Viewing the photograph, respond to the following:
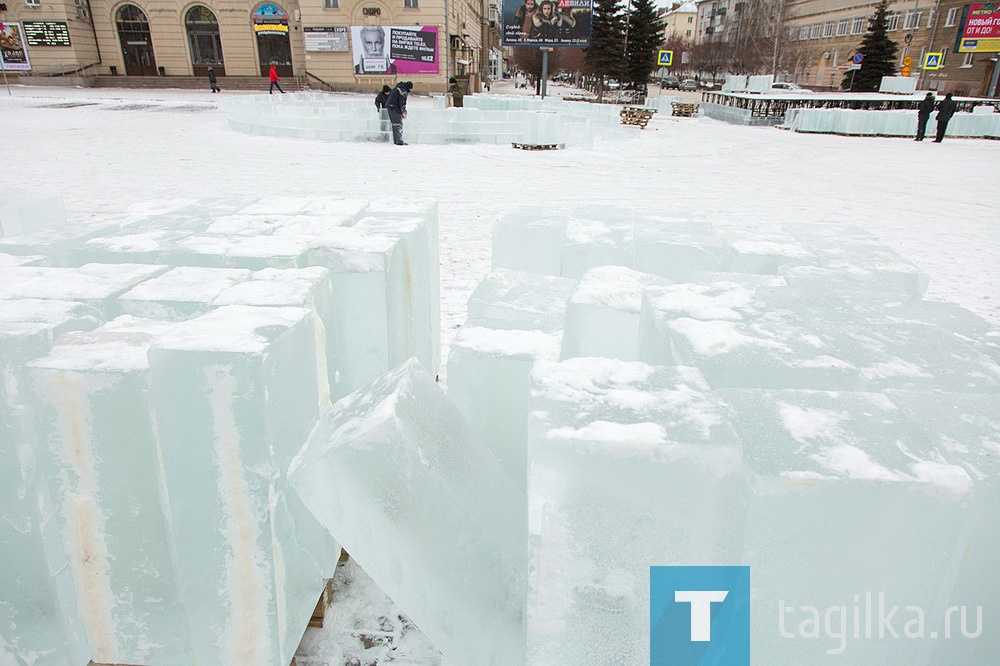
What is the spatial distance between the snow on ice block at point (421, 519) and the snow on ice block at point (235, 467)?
6.2 inches

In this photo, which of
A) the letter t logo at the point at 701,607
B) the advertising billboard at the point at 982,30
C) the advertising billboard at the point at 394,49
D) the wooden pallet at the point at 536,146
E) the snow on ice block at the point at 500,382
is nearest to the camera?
the letter t logo at the point at 701,607

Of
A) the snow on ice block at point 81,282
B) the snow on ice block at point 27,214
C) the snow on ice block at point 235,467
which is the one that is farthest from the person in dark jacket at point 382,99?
the snow on ice block at point 235,467

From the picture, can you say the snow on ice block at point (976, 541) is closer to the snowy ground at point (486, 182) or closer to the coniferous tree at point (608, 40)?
the snowy ground at point (486, 182)

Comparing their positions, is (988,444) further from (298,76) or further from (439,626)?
(298,76)

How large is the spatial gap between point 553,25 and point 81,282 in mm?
23447

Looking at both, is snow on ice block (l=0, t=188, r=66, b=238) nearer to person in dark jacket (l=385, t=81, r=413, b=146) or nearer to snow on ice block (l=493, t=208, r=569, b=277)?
snow on ice block (l=493, t=208, r=569, b=277)

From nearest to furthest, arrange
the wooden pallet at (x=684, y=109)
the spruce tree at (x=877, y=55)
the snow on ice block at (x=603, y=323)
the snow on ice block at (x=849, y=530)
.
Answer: the snow on ice block at (x=849, y=530)
the snow on ice block at (x=603, y=323)
the wooden pallet at (x=684, y=109)
the spruce tree at (x=877, y=55)

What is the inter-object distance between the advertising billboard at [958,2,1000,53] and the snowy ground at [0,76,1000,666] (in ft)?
38.0

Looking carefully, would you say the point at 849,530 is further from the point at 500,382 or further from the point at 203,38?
the point at 203,38

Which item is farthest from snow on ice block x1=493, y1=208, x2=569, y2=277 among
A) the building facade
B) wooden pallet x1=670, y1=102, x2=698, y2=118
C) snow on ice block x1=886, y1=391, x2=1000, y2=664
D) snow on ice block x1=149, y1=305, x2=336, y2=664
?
the building facade

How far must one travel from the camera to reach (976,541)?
1.38 m

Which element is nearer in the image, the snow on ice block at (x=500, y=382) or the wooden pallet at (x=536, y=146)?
the snow on ice block at (x=500, y=382)

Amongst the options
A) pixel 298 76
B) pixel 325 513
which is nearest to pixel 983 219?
pixel 325 513

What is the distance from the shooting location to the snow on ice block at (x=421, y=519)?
1534 millimetres
